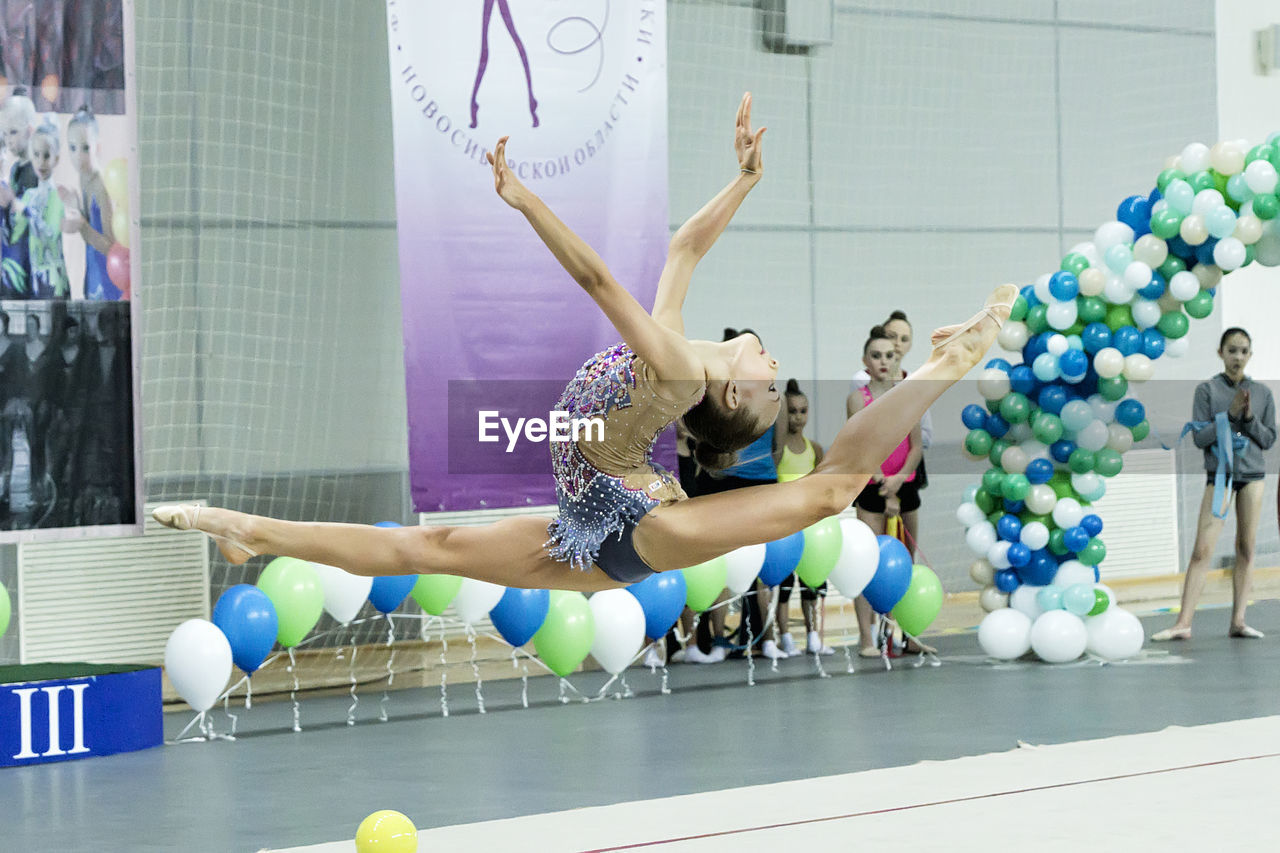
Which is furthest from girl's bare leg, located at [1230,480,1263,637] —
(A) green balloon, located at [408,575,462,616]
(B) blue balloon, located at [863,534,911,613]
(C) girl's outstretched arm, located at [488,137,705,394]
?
(C) girl's outstretched arm, located at [488,137,705,394]

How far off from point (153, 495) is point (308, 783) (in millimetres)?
2529

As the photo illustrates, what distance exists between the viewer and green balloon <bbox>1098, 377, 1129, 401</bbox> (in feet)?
24.8

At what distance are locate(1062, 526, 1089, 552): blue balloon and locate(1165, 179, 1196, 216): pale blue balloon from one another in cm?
159

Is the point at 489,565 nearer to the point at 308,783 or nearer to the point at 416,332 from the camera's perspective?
the point at 308,783

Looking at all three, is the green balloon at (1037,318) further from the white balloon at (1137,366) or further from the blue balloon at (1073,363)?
the white balloon at (1137,366)

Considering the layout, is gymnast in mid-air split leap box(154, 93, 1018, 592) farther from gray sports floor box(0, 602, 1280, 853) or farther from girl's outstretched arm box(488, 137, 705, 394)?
gray sports floor box(0, 602, 1280, 853)

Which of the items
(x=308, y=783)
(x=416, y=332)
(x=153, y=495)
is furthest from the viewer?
(x=153, y=495)

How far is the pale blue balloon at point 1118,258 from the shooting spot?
24.4 ft

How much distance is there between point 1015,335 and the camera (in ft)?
25.4

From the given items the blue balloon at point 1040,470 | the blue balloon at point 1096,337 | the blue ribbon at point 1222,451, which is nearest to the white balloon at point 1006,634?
the blue balloon at point 1040,470

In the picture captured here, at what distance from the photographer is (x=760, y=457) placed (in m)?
7.54

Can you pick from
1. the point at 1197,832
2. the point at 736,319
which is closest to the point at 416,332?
the point at 736,319

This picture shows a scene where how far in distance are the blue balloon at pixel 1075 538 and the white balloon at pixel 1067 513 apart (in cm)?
3

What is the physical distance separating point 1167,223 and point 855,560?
2135 millimetres
